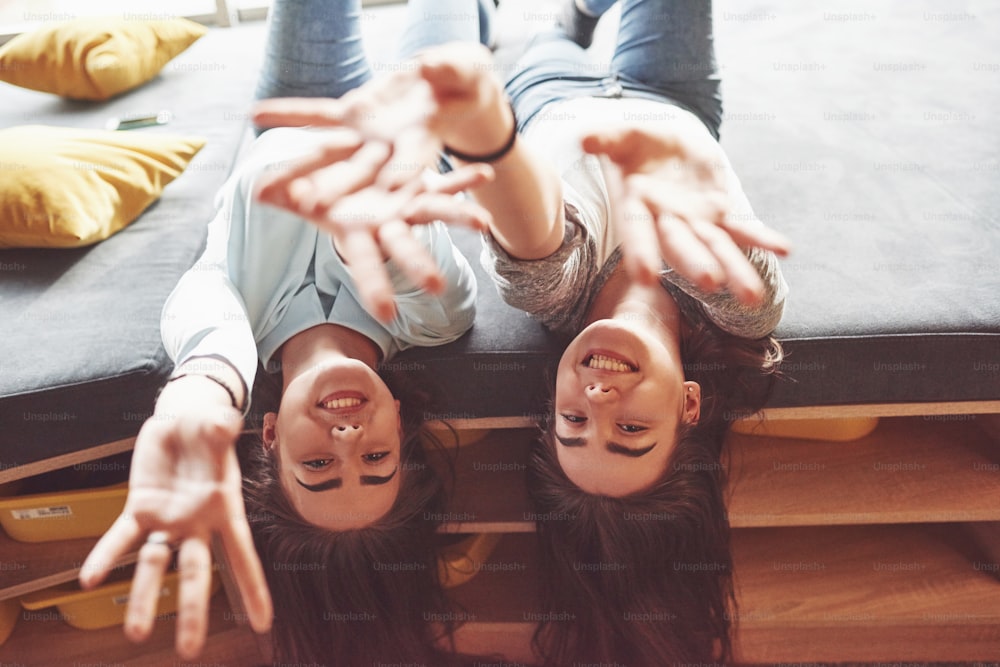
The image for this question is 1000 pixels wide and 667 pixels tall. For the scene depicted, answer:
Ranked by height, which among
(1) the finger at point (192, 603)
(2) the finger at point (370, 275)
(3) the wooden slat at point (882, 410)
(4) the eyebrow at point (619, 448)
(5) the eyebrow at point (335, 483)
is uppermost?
(2) the finger at point (370, 275)

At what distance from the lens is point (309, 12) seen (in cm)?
145

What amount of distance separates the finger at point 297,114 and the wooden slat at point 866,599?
1.08 meters

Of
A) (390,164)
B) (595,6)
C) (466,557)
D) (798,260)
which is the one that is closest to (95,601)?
(466,557)

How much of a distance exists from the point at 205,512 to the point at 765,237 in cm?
56

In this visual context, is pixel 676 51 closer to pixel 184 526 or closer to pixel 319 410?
pixel 319 410

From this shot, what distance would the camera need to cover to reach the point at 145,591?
62cm

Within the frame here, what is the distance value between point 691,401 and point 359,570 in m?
0.53

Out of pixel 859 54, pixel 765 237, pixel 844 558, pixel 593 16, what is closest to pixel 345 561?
pixel 765 237

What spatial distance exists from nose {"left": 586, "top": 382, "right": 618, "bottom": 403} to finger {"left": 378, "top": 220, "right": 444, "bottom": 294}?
39 centimetres

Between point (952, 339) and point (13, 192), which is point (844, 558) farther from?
point (13, 192)

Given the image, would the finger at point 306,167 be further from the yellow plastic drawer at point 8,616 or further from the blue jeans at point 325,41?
the yellow plastic drawer at point 8,616

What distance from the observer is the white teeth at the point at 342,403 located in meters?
1.00

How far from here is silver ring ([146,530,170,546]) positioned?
0.66m

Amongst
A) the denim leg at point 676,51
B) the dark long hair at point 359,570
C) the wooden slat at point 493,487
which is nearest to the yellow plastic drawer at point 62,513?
the dark long hair at point 359,570
